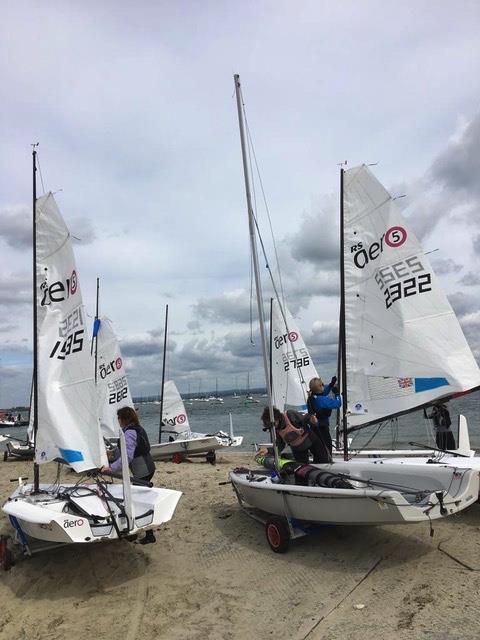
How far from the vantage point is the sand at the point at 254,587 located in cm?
372

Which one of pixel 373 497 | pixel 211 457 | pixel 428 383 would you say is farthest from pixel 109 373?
pixel 373 497

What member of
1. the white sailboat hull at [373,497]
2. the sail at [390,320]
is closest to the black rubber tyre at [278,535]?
the white sailboat hull at [373,497]

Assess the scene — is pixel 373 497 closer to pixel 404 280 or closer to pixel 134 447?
pixel 134 447

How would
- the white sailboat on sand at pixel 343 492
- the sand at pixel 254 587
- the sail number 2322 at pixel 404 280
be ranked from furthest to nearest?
the sail number 2322 at pixel 404 280 < the white sailboat on sand at pixel 343 492 < the sand at pixel 254 587

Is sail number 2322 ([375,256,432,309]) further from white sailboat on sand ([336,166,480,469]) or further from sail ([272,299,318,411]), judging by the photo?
sail ([272,299,318,411])

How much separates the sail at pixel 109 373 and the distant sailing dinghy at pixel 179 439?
1.64m

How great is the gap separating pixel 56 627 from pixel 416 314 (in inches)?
201

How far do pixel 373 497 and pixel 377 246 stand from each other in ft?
11.5

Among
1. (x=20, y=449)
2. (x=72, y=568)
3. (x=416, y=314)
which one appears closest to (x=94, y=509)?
(x=72, y=568)

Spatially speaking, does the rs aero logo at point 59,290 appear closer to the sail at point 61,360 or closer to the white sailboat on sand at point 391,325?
the sail at point 61,360

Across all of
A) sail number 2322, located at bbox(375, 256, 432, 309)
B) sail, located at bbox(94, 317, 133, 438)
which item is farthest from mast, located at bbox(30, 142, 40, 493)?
sail, located at bbox(94, 317, 133, 438)

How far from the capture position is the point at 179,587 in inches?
179

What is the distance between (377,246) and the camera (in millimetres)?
6617

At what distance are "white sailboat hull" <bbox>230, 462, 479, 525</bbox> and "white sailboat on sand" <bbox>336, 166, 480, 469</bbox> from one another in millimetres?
447
